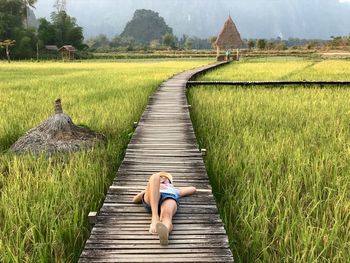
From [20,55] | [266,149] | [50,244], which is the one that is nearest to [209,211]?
[50,244]

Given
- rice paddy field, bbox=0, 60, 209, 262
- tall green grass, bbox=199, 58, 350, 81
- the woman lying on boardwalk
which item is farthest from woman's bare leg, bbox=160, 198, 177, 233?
tall green grass, bbox=199, 58, 350, 81

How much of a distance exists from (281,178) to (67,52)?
148 feet

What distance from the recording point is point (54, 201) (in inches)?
119

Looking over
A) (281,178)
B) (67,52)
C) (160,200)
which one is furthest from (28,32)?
(160,200)

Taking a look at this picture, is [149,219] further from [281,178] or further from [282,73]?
[282,73]

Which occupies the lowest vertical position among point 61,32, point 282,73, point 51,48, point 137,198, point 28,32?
point 137,198

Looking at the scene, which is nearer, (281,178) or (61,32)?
(281,178)

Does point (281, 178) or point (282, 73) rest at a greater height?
point (282, 73)

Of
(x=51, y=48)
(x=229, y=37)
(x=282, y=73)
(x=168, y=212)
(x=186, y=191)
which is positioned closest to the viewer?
(x=168, y=212)

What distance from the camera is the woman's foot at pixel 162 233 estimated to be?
2027 mm

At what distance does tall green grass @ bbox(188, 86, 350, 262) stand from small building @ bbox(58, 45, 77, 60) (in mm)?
39776

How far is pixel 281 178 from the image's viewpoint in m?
3.43

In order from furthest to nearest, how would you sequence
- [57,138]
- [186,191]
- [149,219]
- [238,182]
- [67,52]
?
[67,52]
[57,138]
[238,182]
[186,191]
[149,219]

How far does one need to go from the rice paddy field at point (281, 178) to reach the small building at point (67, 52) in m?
39.8
